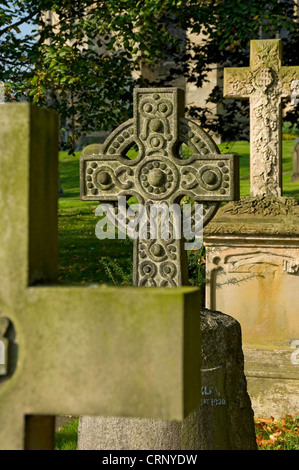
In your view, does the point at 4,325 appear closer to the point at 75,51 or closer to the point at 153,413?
the point at 153,413

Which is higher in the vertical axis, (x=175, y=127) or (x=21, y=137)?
(x=175, y=127)

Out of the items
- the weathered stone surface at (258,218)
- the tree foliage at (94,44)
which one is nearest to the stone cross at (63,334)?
the weathered stone surface at (258,218)

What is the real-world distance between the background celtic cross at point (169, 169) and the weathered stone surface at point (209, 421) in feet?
1.46

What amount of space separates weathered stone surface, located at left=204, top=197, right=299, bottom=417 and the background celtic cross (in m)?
2.55

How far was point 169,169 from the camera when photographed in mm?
4793

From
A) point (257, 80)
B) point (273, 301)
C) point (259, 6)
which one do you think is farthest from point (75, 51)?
point (273, 301)

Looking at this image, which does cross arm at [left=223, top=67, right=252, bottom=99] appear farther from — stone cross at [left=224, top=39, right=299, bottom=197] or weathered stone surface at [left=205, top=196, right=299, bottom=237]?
weathered stone surface at [left=205, top=196, right=299, bottom=237]

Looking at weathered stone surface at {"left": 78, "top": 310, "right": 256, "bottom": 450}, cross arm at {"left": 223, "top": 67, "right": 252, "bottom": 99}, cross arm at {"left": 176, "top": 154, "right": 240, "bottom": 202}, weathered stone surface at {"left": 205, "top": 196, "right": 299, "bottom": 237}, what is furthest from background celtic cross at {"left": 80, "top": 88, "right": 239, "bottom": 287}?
cross arm at {"left": 223, "top": 67, "right": 252, "bottom": 99}

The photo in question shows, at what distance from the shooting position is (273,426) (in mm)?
7031

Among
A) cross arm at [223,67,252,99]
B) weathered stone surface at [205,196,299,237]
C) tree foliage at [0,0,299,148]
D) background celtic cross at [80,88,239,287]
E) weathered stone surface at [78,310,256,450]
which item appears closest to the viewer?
weathered stone surface at [78,310,256,450]

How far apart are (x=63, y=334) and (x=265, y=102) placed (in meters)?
5.91

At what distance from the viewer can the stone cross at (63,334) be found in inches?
85.1

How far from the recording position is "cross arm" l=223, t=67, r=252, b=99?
25.6 feet
